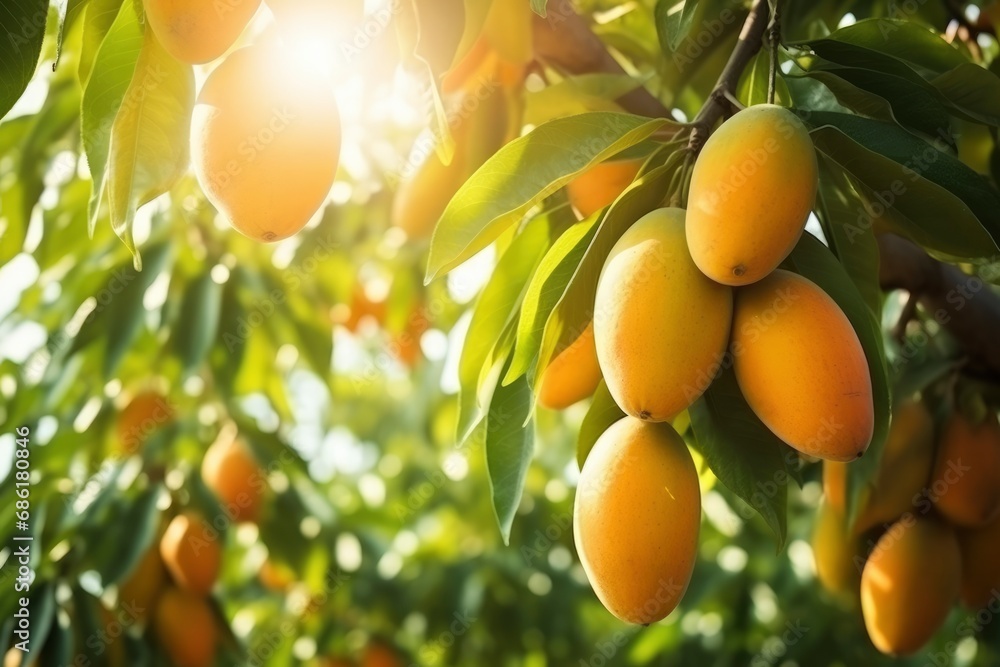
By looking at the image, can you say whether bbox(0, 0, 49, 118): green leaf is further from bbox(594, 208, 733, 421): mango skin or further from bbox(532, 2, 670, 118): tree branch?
bbox(532, 2, 670, 118): tree branch

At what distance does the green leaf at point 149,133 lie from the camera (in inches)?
37.5

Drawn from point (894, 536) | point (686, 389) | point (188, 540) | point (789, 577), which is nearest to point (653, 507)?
point (686, 389)

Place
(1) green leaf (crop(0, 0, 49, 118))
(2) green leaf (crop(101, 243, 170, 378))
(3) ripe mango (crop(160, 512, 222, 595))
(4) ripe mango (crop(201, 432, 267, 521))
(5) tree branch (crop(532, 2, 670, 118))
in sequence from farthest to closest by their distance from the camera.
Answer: (4) ripe mango (crop(201, 432, 267, 521)) < (3) ripe mango (crop(160, 512, 222, 595)) < (2) green leaf (crop(101, 243, 170, 378)) < (5) tree branch (crop(532, 2, 670, 118)) < (1) green leaf (crop(0, 0, 49, 118))

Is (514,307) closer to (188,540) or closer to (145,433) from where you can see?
(188,540)

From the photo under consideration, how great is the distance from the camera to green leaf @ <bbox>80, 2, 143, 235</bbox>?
38.0 inches

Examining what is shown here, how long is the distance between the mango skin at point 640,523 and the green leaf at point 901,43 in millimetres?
505

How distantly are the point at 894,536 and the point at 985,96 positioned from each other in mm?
731

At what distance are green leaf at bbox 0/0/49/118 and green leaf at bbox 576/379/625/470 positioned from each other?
639mm

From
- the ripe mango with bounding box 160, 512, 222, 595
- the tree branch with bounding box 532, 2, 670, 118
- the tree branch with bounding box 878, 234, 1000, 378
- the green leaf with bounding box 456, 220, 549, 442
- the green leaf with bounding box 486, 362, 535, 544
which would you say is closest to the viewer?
the green leaf with bounding box 486, 362, 535, 544

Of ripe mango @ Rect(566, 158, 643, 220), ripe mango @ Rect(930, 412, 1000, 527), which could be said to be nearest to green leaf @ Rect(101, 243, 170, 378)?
ripe mango @ Rect(566, 158, 643, 220)

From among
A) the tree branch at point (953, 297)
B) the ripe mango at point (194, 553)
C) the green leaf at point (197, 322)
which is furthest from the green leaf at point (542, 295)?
the ripe mango at point (194, 553)

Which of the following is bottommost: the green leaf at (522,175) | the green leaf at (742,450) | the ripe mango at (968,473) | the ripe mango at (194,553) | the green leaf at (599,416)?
the ripe mango at (194,553)

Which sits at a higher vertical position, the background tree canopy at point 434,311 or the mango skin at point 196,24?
the mango skin at point 196,24

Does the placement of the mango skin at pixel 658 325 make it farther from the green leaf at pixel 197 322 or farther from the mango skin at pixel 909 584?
the green leaf at pixel 197 322
